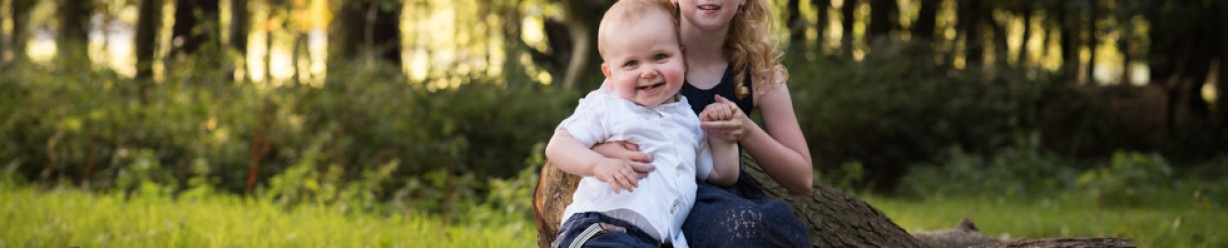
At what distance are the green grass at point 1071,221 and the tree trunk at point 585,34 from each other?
3.18 m

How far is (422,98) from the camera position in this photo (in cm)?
973

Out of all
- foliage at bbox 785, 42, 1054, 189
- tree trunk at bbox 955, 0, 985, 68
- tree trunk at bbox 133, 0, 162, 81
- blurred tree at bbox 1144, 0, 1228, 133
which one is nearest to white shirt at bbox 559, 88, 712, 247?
foliage at bbox 785, 42, 1054, 189

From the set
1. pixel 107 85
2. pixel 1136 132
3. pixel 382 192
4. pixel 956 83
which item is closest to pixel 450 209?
pixel 382 192

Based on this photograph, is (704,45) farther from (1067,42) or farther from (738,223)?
(1067,42)

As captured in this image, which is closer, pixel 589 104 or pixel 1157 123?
pixel 589 104

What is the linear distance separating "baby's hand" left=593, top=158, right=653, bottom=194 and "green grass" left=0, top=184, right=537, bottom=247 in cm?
277

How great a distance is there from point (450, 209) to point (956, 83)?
9310mm

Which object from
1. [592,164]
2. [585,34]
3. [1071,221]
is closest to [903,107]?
[585,34]

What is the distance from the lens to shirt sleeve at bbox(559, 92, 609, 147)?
3.03 meters

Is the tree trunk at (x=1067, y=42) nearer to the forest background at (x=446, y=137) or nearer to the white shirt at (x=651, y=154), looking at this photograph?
the forest background at (x=446, y=137)

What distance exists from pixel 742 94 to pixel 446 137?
671cm

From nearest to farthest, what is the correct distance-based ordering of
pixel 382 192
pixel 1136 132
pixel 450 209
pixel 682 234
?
pixel 682 234, pixel 450 209, pixel 382 192, pixel 1136 132

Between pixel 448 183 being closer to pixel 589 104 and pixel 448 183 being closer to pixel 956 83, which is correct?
pixel 589 104

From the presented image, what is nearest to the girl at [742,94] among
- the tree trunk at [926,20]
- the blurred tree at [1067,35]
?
the blurred tree at [1067,35]
